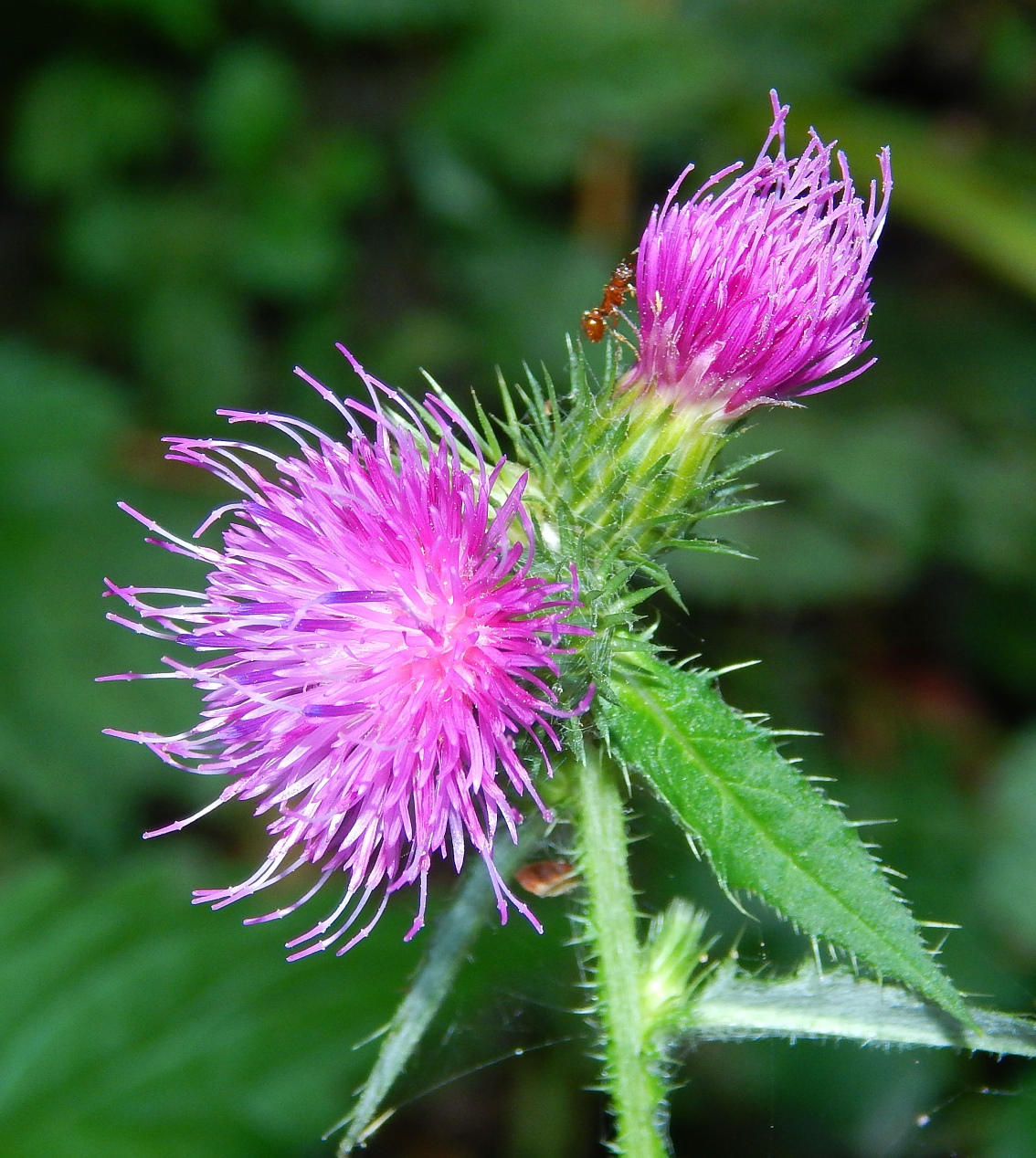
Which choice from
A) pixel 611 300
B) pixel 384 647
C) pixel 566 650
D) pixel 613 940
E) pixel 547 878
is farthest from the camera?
pixel 611 300

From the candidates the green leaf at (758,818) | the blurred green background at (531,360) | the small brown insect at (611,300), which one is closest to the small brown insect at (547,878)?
the green leaf at (758,818)

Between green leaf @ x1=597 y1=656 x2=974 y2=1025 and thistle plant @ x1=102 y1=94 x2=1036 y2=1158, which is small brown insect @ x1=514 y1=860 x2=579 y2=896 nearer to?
thistle plant @ x1=102 y1=94 x2=1036 y2=1158

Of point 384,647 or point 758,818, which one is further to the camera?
point 384,647

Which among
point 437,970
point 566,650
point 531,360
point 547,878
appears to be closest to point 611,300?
point 566,650

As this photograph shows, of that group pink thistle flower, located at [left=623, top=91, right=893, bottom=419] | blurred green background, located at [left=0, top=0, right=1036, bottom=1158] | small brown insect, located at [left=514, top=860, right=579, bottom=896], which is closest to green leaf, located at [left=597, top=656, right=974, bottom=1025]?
small brown insect, located at [left=514, top=860, right=579, bottom=896]

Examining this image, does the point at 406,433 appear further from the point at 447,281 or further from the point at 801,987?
the point at 447,281

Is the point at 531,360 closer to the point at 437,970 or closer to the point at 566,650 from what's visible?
the point at 566,650

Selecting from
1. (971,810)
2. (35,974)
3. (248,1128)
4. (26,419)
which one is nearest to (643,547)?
(248,1128)
